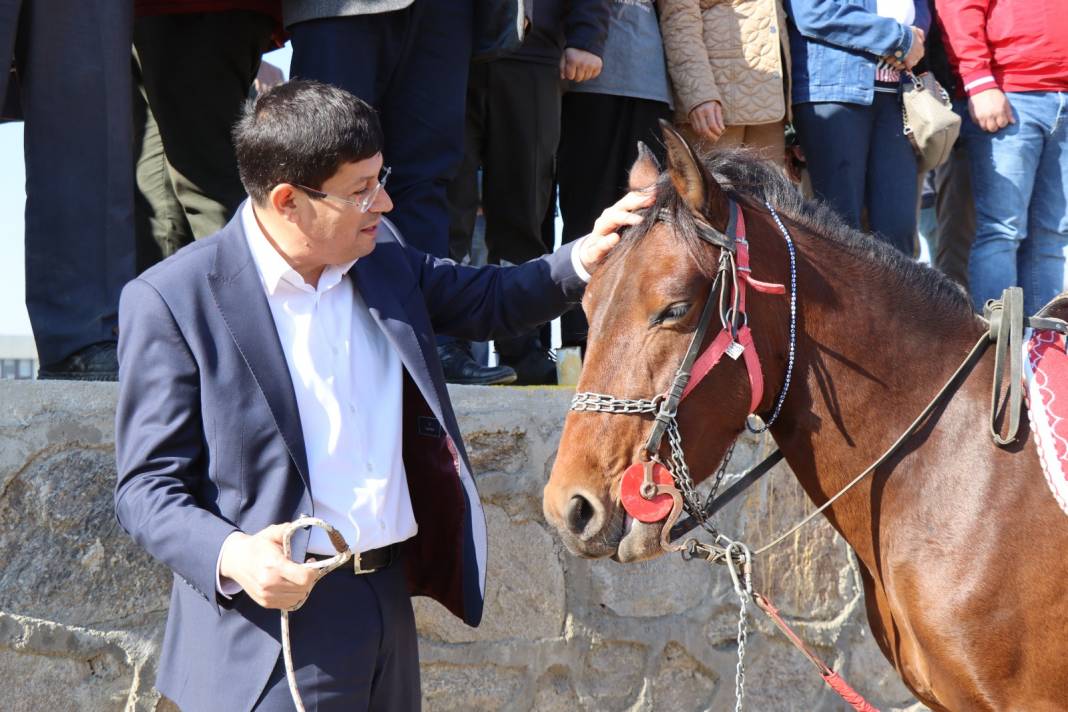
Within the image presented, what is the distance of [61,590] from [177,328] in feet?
3.22

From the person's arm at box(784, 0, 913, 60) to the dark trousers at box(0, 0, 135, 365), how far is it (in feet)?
8.50

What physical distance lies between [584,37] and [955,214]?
87.6 inches

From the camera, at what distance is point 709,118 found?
417 cm

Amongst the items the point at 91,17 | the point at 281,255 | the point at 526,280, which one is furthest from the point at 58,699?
the point at 91,17

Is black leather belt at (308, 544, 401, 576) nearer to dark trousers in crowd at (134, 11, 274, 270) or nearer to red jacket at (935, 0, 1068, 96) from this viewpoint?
dark trousers in crowd at (134, 11, 274, 270)

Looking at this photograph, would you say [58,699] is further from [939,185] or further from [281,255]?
[939,185]

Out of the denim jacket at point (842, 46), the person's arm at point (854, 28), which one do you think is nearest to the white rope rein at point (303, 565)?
the denim jacket at point (842, 46)

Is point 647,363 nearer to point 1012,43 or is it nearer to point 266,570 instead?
point 266,570

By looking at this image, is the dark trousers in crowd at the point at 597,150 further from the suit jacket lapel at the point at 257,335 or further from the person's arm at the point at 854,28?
the suit jacket lapel at the point at 257,335

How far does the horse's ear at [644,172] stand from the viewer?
2633 mm


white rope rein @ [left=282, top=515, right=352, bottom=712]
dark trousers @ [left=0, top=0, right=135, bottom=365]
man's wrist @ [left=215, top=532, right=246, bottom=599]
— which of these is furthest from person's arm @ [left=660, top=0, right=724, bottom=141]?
man's wrist @ [left=215, top=532, right=246, bottom=599]

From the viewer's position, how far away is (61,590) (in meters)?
2.68

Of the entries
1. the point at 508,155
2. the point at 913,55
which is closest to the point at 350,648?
the point at 508,155

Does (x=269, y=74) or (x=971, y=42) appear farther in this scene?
(x=269, y=74)
